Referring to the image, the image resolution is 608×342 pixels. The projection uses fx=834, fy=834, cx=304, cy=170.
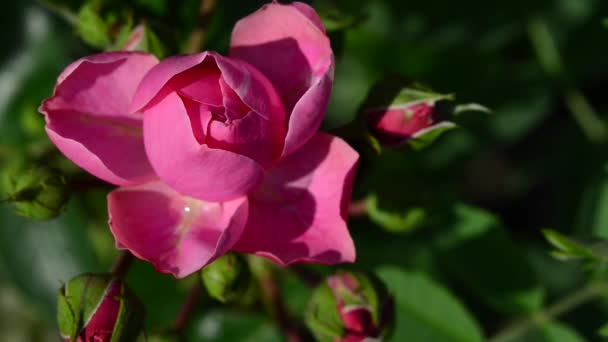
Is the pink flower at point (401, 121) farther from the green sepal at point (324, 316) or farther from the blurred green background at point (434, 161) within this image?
the green sepal at point (324, 316)

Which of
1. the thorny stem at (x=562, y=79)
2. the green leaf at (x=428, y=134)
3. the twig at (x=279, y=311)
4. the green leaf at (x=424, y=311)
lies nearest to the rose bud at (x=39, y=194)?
the twig at (x=279, y=311)

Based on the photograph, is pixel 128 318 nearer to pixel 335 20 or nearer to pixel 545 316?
pixel 335 20

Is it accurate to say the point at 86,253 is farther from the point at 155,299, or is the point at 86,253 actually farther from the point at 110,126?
the point at 110,126

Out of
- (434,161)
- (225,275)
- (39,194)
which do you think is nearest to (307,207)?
(225,275)

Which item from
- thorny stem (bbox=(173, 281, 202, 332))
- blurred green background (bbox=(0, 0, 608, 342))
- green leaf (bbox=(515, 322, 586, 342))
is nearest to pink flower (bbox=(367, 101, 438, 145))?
blurred green background (bbox=(0, 0, 608, 342))

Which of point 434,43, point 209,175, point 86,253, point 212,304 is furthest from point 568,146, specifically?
point 209,175
